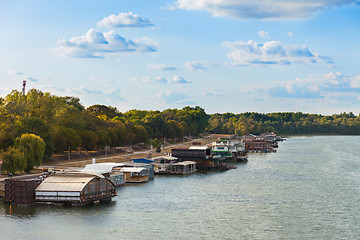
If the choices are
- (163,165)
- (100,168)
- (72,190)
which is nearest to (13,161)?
(100,168)

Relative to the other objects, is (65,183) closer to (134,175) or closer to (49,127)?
(134,175)

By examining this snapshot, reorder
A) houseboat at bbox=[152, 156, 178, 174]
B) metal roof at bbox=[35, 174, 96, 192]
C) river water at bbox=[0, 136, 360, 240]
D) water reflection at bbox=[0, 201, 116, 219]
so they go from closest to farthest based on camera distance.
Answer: river water at bbox=[0, 136, 360, 240] → water reflection at bbox=[0, 201, 116, 219] → metal roof at bbox=[35, 174, 96, 192] → houseboat at bbox=[152, 156, 178, 174]

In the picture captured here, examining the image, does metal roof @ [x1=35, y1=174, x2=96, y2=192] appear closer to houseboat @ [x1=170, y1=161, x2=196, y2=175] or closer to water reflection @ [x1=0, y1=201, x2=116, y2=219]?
water reflection @ [x1=0, y1=201, x2=116, y2=219]

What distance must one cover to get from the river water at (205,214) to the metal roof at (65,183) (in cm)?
325

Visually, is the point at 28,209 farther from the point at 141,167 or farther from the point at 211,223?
the point at 141,167

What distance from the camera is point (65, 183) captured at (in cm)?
8012

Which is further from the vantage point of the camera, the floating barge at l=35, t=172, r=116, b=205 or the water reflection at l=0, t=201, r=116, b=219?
the floating barge at l=35, t=172, r=116, b=205

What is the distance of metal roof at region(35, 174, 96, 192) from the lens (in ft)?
259

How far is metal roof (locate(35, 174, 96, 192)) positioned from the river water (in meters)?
3.25

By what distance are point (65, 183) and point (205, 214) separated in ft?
76.0

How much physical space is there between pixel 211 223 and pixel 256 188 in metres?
36.0

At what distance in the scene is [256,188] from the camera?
104 m

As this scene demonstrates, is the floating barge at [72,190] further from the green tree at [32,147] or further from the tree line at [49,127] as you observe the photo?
the green tree at [32,147]

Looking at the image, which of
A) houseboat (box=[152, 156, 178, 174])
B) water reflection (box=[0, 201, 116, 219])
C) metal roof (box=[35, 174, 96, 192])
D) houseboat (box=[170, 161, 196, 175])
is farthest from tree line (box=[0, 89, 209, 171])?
houseboat (box=[170, 161, 196, 175])
